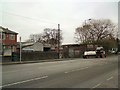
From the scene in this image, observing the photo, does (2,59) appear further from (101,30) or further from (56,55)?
(101,30)

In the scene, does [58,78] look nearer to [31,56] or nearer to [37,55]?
[31,56]

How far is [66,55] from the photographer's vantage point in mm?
56375

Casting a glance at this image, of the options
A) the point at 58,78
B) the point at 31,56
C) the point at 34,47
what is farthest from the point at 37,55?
the point at 58,78

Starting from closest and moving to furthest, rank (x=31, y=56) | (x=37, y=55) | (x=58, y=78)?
(x=58, y=78) < (x=31, y=56) < (x=37, y=55)

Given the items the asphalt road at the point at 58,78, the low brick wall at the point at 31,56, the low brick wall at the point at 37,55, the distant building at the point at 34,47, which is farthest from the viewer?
the distant building at the point at 34,47

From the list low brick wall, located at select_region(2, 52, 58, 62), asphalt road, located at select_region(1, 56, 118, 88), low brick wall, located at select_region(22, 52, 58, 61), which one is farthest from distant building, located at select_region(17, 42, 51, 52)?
asphalt road, located at select_region(1, 56, 118, 88)

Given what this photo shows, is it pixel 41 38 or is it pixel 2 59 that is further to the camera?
pixel 41 38

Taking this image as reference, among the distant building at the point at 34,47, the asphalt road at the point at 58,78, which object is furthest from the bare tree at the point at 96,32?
the asphalt road at the point at 58,78

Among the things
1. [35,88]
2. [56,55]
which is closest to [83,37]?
[56,55]

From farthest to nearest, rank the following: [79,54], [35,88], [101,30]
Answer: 1. [101,30]
2. [79,54]
3. [35,88]

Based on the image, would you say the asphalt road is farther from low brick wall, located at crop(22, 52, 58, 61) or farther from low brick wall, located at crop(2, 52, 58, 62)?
low brick wall, located at crop(22, 52, 58, 61)

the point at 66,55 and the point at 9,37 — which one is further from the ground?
the point at 9,37

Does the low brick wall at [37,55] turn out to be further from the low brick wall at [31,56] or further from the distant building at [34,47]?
the distant building at [34,47]

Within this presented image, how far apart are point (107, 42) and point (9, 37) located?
3443 cm
